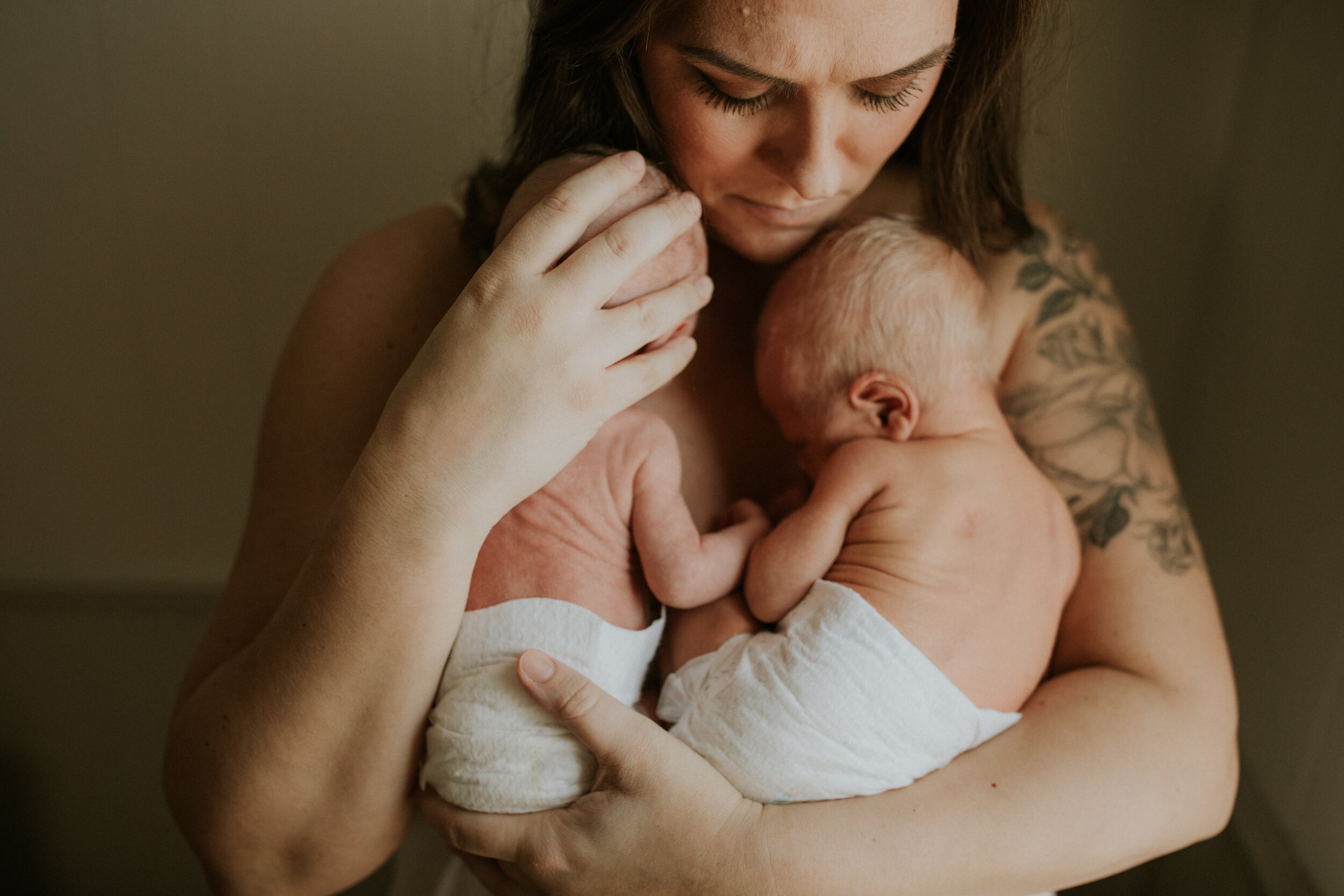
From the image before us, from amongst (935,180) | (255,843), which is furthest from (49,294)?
(935,180)

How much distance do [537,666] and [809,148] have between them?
0.65 meters

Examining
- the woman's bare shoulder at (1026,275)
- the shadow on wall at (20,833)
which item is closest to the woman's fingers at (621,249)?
the woman's bare shoulder at (1026,275)

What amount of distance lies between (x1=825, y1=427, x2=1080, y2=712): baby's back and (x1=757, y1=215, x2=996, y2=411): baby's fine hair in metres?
0.09

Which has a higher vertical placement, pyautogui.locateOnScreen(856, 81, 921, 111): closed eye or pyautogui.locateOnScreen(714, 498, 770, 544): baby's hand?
pyautogui.locateOnScreen(856, 81, 921, 111): closed eye

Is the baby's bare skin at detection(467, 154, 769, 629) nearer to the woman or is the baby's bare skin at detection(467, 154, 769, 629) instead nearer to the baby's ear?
the woman

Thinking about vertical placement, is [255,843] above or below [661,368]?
below

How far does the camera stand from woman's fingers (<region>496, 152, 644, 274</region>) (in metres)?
0.89

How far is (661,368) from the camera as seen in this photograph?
96 cm

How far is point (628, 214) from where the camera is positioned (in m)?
0.96

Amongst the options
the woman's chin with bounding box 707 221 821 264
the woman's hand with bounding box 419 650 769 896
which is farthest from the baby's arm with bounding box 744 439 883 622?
the woman's chin with bounding box 707 221 821 264

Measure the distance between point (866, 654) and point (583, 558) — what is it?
33 centimetres

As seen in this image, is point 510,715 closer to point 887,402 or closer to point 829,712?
point 829,712

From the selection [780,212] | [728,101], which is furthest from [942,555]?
[728,101]

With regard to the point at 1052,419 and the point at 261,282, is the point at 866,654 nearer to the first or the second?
the point at 1052,419
